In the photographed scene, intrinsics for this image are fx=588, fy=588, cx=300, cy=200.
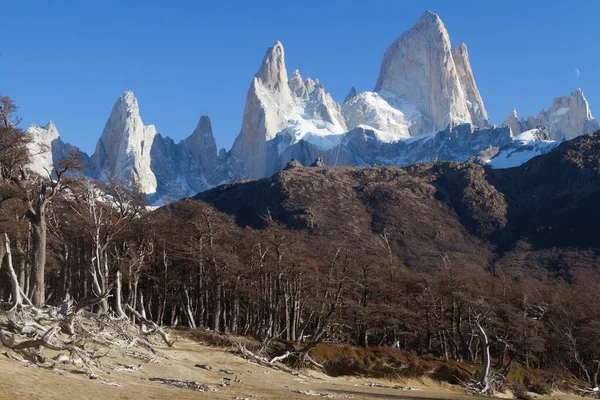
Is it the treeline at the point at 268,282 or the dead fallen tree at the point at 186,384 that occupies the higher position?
the treeline at the point at 268,282

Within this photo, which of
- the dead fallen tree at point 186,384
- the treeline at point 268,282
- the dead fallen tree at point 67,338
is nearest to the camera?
the dead fallen tree at point 67,338

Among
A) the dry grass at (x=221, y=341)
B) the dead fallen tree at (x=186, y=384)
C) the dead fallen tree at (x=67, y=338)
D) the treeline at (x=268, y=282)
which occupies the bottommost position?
the dead fallen tree at (x=186, y=384)

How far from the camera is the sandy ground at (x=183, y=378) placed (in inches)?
505


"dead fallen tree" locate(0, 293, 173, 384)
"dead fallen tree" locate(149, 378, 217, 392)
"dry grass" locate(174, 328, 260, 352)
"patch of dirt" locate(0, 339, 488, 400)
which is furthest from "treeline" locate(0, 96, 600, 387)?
"dead fallen tree" locate(149, 378, 217, 392)

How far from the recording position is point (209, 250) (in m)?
39.8

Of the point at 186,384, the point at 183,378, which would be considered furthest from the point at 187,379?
the point at 186,384

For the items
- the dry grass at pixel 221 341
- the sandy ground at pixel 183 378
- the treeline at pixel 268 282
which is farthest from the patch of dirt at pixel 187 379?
the treeline at pixel 268 282

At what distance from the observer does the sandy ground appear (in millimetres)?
12820

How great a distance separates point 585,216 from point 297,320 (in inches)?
5344

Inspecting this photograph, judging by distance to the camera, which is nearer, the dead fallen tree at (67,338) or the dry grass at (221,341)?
the dead fallen tree at (67,338)

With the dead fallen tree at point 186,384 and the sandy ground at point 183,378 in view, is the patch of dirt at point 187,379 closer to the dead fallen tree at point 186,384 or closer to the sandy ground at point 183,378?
the sandy ground at point 183,378

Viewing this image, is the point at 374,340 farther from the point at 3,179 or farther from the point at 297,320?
the point at 3,179

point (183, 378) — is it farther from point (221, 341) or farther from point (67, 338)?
point (221, 341)

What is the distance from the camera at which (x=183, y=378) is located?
62.4ft
